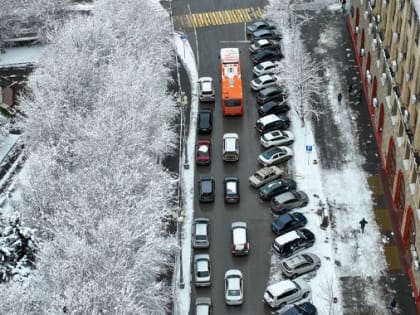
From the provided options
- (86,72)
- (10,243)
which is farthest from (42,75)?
(10,243)

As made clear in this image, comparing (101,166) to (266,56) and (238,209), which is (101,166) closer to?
(238,209)

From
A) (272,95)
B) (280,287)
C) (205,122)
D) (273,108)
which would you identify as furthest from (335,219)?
(272,95)

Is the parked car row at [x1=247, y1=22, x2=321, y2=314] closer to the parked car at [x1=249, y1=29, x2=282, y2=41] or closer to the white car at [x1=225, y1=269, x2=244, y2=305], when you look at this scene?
the parked car at [x1=249, y1=29, x2=282, y2=41]

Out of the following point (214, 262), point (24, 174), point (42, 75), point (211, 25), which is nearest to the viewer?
point (214, 262)

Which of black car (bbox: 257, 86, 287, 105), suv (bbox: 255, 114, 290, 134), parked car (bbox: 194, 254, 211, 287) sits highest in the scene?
black car (bbox: 257, 86, 287, 105)

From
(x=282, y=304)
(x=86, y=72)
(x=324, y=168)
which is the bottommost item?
(x=282, y=304)

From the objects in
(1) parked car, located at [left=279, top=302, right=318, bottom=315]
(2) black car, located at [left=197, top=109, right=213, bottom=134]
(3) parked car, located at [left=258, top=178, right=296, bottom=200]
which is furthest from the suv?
(1) parked car, located at [left=279, top=302, right=318, bottom=315]

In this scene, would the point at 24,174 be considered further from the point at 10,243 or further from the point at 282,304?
the point at 282,304
